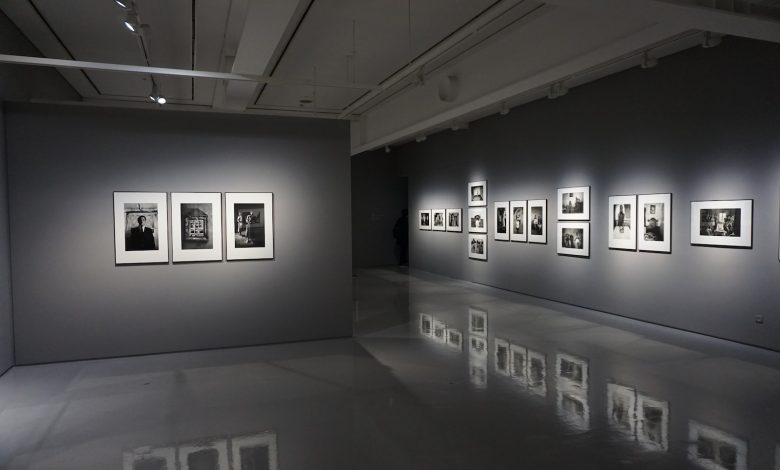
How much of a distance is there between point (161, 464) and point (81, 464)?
749 millimetres

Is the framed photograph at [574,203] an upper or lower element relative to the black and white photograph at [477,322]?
upper

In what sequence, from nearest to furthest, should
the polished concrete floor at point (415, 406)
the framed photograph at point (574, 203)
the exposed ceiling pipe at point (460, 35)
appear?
the polished concrete floor at point (415, 406) → the exposed ceiling pipe at point (460, 35) → the framed photograph at point (574, 203)

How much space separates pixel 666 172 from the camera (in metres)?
10.5

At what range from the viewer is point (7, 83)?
8227 millimetres

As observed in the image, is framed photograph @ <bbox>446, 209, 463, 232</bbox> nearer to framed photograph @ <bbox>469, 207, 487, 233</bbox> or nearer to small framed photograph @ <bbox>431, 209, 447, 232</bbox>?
small framed photograph @ <bbox>431, 209, 447, 232</bbox>

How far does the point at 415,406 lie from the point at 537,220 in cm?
902

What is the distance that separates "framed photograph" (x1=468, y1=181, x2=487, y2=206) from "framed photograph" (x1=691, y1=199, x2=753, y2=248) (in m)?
7.22

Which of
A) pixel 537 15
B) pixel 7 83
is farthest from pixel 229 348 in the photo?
pixel 537 15

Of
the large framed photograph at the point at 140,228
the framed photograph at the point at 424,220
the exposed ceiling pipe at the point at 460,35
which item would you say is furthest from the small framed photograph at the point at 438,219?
the large framed photograph at the point at 140,228

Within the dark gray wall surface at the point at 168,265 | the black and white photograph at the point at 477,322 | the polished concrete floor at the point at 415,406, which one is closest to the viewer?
the polished concrete floor at the point at 415,406

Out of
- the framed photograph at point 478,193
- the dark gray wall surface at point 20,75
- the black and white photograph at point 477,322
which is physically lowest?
the black and white photograph at point 477,322

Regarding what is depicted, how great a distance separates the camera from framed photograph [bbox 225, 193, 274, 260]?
9461 millimetres

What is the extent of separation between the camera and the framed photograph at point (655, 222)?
10.5m

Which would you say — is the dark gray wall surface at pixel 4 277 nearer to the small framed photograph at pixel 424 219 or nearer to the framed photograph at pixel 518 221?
the framed photograph at pixel 518 221
